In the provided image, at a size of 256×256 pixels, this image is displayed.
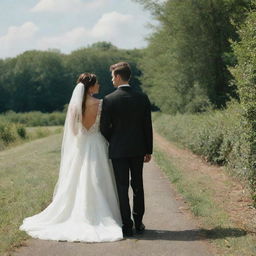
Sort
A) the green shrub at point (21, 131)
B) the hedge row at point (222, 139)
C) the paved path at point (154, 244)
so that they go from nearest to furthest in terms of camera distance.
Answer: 1. the paved path at point (154, 244)
2. the hedge row at point (222, 139)
3. the green shrub at point (21, 131)

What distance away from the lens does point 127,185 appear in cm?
662

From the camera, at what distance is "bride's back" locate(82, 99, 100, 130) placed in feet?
22.8

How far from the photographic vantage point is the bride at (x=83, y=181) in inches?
263

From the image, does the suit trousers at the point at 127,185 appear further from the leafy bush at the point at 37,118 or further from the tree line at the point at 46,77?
the tree line at the point at 46,77

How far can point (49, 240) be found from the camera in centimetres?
627

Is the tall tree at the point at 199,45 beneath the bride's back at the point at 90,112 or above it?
above

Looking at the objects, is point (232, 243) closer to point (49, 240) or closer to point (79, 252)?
point (79, 252)

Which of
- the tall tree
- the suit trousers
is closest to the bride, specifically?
the suit trousers

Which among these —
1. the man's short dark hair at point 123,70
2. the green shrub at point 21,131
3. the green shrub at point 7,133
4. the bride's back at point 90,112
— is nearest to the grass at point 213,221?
the bride's back at point 90,112

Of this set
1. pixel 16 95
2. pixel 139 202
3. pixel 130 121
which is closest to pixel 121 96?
pixel 130 121

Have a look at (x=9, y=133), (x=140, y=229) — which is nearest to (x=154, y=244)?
(x=140, y=229)

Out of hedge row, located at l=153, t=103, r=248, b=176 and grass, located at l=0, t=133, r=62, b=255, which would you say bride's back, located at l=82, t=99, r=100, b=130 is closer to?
grass, located at l=0, t=133, r=62, b=255

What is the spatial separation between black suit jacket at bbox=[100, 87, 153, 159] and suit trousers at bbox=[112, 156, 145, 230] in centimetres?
14

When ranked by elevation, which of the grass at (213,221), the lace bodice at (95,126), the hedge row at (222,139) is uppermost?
the lace bodice at (95,126)
